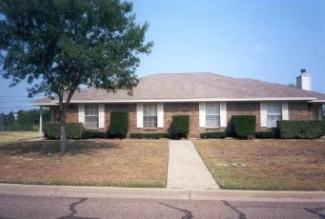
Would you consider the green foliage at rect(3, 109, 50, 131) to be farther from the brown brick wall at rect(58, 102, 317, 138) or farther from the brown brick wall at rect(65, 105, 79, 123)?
the brown brick wall at rect(58, 102, 317, 138)

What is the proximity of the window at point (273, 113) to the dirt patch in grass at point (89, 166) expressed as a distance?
389 inches

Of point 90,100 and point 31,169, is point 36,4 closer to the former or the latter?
point 31,169

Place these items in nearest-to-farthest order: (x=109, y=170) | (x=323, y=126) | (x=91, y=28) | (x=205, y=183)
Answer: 1. (x=205, y=183)
2. (x=109, y=170)
3. (x=91, y=28)
4. (x=323, y=126)

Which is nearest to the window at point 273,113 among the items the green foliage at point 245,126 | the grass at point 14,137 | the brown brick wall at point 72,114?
the green foliage at point 245,126

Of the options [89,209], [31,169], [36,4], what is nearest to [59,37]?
[36,4]

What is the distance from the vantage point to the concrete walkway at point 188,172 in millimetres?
10016

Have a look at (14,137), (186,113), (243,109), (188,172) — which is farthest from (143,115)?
(188,172)

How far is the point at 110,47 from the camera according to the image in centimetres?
1582

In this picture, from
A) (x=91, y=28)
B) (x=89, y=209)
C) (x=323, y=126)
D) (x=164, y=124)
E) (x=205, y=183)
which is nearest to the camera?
(x=89, y=209)

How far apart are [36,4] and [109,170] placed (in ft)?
24.3

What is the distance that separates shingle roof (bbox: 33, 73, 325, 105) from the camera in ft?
82.3

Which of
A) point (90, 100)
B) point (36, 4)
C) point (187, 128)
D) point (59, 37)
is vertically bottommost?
point (187, 128)

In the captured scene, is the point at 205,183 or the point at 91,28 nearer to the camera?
the point at 205,183

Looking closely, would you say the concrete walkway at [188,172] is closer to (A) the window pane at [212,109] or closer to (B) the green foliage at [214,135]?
(B) the green foliage at [214,135]
